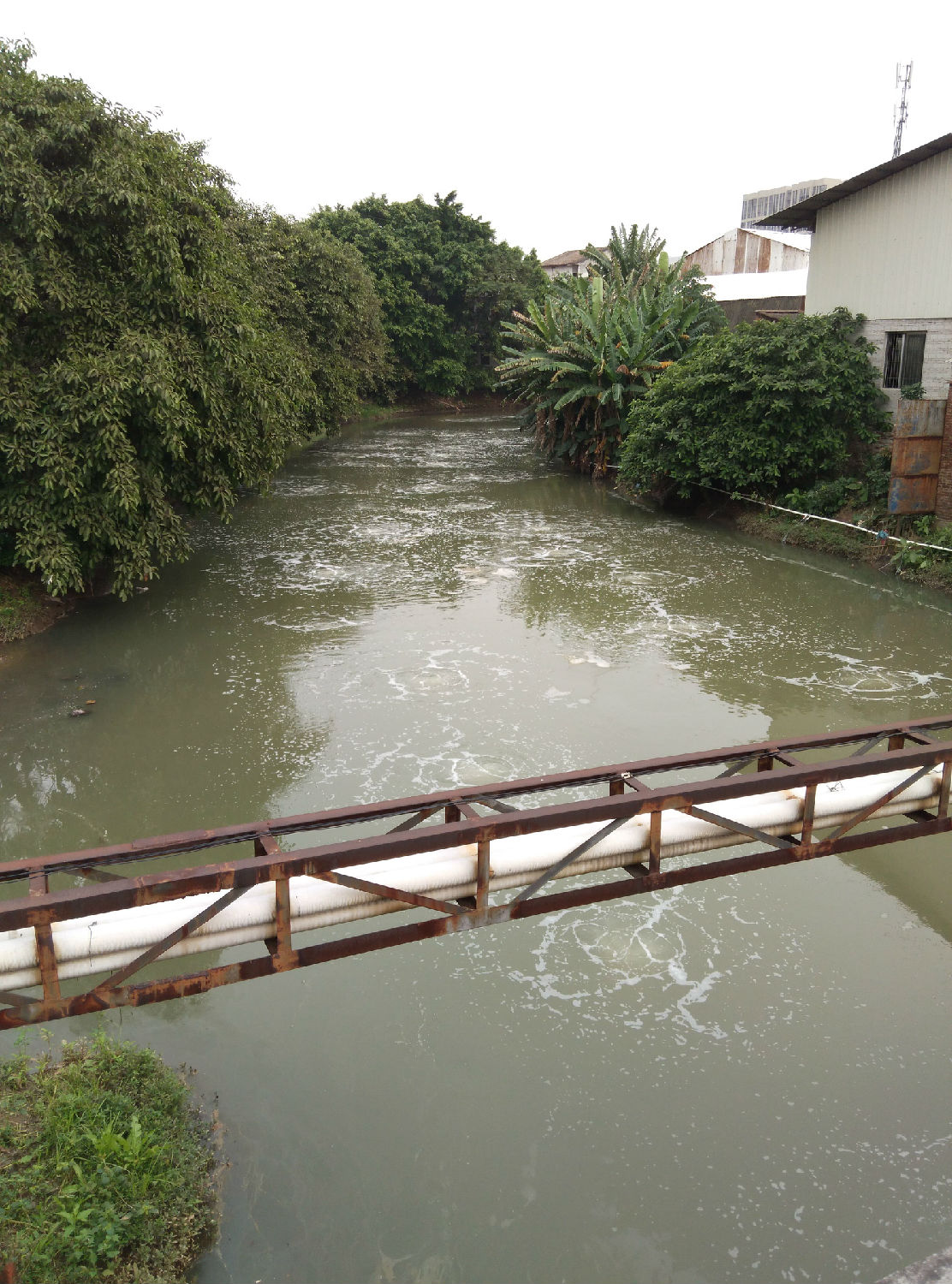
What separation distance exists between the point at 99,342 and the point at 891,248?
529 inches

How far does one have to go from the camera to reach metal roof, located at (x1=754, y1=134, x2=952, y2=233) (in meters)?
15.9

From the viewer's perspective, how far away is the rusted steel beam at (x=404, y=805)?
163 inches

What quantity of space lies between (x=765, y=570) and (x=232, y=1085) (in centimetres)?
1351

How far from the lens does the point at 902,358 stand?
57.0 feet

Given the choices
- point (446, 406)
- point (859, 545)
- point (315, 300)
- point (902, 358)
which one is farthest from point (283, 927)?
point (446, 406)

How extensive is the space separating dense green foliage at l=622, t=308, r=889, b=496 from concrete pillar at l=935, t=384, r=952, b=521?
7.23ft

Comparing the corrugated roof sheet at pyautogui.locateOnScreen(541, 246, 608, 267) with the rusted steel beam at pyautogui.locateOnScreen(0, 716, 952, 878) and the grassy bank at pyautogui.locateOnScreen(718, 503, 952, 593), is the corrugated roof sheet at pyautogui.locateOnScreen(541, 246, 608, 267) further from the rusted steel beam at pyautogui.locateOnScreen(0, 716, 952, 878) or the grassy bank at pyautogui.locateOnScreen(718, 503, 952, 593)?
the rusted steel beam at pyautogui.locateOnScreen(0, 716, 952, 878)

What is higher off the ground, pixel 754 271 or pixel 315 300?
pixel 754 271

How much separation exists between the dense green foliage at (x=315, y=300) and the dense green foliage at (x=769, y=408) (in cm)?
818

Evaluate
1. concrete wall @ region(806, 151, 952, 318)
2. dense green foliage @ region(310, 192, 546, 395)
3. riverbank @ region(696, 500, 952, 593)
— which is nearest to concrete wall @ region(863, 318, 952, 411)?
concrete wall @ region(806, 151, 952, 318)

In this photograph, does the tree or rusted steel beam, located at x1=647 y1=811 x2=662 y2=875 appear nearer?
rusted steel beam, located at x1=647 y1=811 x2=662 y2=875

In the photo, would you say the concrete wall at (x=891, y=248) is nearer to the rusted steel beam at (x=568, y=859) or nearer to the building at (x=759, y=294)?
the building at (x=759, y=294)

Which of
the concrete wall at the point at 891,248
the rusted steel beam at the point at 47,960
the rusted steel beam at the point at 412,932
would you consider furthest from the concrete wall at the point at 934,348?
the rusted steel beam at the point at 47,960

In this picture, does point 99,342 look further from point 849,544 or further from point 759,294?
point 759,294
